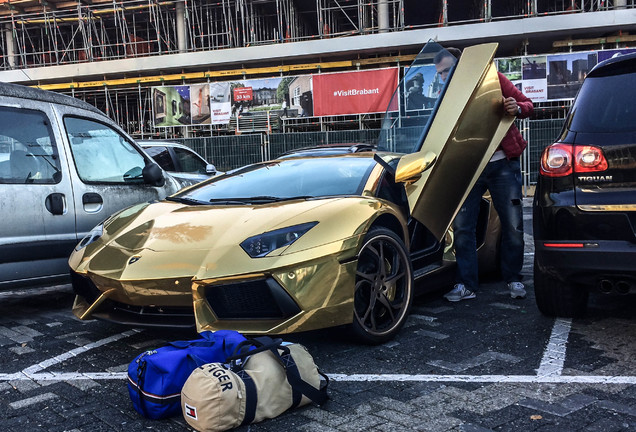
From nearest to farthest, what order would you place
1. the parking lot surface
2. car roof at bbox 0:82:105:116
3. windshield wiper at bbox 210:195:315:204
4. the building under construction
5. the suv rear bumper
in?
the parking lot surface → the suv rear bumper → windshield wiper at bbox 210:195:315:204 → car roof at bbox 0:82:105:116 → the building under construction

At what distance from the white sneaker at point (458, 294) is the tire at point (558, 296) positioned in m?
0.78

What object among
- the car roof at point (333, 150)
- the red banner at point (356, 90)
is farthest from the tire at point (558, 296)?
the red banner at point (356, 90)

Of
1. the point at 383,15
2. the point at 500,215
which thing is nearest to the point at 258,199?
the point at 500,215

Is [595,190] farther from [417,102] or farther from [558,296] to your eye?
[417,102]

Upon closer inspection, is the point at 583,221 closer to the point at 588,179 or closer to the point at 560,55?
the point at 588,179

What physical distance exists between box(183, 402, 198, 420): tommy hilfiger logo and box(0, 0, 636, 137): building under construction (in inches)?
635

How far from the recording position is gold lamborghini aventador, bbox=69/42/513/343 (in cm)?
316

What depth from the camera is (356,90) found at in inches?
710

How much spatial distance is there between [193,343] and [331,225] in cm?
101

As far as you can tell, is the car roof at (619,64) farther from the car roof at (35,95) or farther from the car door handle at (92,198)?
the car roof at (35,95)

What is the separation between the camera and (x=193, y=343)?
2830mm

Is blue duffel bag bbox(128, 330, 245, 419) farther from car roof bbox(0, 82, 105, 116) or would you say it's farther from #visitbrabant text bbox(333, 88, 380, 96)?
#visitbrabant text bbox(333, 88, 380, 96)

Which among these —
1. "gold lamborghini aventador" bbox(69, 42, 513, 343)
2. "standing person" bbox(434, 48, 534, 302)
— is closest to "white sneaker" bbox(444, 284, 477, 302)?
"standing person" bbox(434, 48, 534, 302)

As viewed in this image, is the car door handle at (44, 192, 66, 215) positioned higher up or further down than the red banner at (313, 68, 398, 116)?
further down
